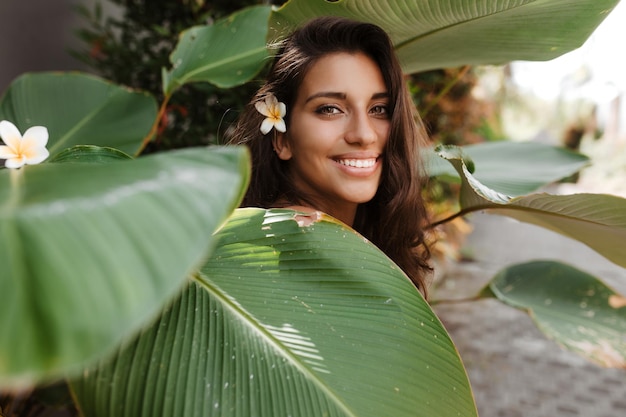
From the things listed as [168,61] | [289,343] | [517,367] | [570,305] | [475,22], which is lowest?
[517,367]

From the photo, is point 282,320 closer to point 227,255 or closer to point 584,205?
point 227,255

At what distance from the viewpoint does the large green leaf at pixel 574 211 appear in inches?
30.6

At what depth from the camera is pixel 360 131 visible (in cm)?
91

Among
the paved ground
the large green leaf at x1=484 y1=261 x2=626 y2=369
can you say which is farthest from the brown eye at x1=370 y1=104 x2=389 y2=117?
the paved ground

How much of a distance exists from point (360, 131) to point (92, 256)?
2.16 ft

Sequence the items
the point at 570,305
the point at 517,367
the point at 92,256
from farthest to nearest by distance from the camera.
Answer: the point at 517,367
the point at 570,305
the point at 92,256

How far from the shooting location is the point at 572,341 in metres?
1.22

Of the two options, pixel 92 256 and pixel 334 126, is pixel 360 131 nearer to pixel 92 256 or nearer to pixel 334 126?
Answer: pixel 334 126

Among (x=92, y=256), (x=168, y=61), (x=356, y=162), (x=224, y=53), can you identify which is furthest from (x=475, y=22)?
(x=168, y=61)

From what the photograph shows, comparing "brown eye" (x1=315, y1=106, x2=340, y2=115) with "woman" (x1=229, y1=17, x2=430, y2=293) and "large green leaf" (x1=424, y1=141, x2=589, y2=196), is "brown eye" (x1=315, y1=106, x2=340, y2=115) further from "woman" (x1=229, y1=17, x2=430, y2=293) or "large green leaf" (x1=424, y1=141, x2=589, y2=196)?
"large green leaf" (x1=424, y1=141, x2=589, y2=196)

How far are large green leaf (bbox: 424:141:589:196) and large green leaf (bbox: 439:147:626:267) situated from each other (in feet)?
0.64

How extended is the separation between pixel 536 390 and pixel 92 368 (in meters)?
2.52

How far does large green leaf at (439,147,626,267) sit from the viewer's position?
0.78m

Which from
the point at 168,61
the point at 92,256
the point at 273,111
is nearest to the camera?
the point at 92,256
